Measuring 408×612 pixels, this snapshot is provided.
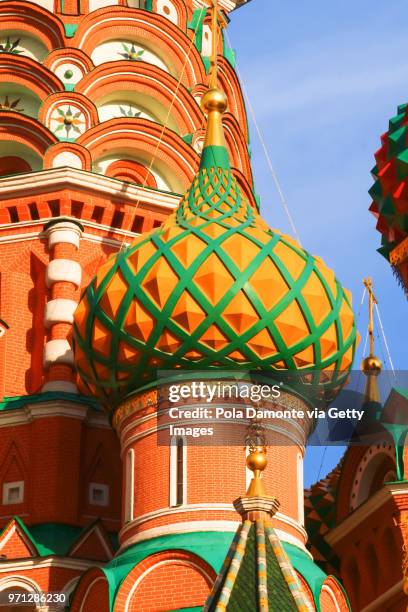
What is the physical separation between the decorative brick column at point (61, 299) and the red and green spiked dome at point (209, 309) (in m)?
1.26

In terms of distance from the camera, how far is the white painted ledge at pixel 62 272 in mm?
16703

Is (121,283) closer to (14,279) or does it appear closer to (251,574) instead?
(14,279)

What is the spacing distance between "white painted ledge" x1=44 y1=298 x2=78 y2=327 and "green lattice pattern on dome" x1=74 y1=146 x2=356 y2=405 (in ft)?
4.94

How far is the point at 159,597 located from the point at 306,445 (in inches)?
81.2

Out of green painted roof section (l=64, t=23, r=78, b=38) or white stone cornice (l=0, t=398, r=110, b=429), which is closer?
white stone cornice (l=0, t=398, r=110, b=429)

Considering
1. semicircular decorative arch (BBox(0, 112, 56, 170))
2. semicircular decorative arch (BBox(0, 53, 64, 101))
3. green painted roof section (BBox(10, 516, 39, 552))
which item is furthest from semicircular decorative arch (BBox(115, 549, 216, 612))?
semicircular decorative arch (BBox(0, 53, 64, 101))

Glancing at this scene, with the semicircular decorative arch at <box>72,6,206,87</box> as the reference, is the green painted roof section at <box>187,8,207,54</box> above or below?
above

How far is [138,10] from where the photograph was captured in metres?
18.5

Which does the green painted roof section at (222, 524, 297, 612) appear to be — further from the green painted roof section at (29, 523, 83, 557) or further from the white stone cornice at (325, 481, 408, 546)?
the white stone cornice at (325, 481, 408, 546)

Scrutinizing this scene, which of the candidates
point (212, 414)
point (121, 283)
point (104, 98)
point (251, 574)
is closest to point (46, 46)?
point (104, 98)

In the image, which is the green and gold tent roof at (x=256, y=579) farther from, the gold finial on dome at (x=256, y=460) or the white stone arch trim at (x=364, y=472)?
the white stone arch trim at (x=364, y=472)

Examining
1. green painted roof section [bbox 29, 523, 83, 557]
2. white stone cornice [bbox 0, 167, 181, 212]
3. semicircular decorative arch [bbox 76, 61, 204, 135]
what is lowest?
green painted roof section [bbox 29, 523, 83, 557]

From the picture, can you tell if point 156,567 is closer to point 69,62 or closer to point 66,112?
point 66,112

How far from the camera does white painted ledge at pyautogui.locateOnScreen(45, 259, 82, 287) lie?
16703 millimetres
